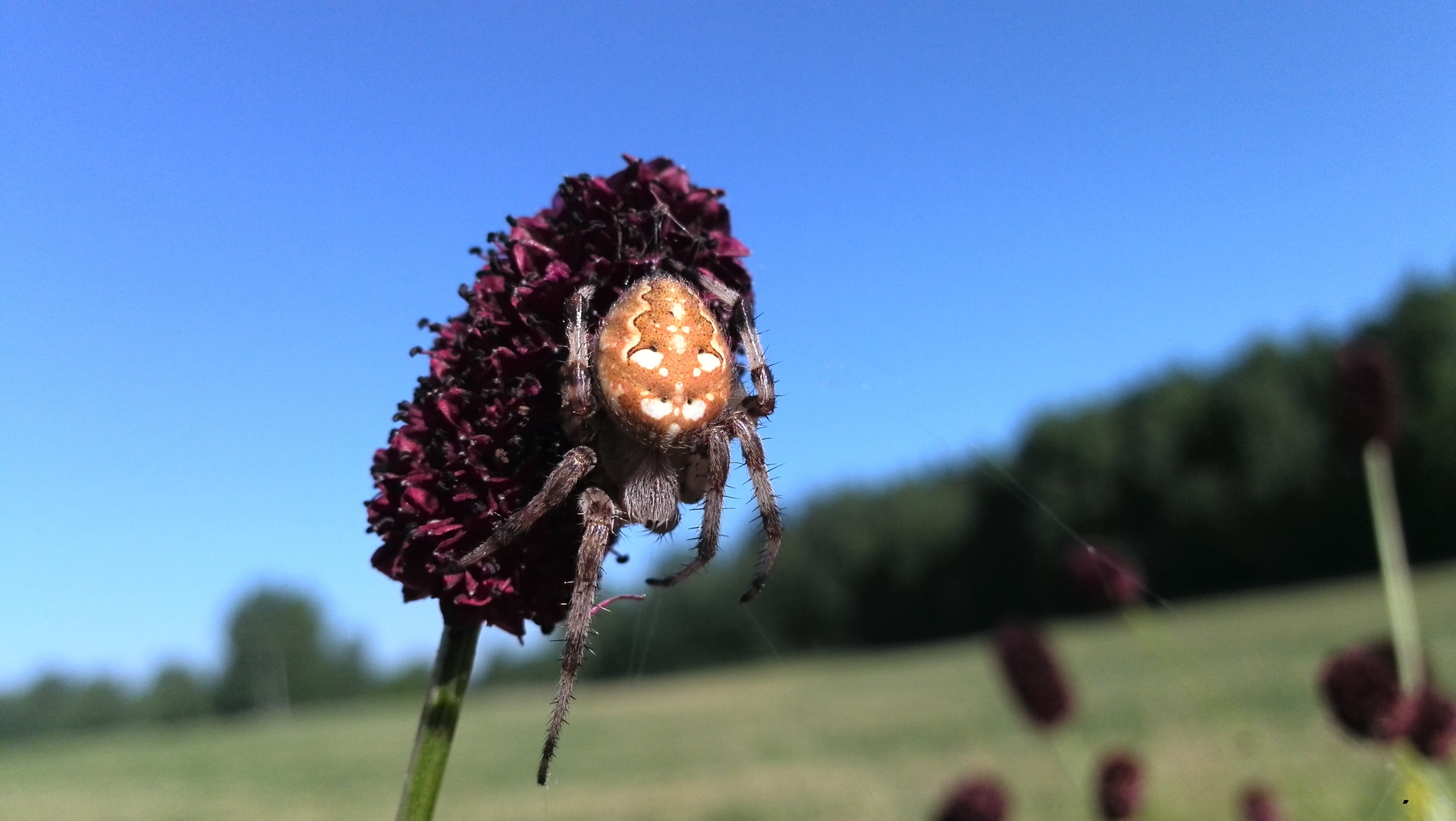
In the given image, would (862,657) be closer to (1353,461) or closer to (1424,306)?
(1424,306)

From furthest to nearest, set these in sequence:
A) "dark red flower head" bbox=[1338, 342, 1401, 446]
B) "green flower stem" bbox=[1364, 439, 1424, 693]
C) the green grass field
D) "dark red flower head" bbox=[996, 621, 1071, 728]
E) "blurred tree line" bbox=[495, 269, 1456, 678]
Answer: "blurred tree line" bbox=[495, 269, 1456, 678]
the green grass field
"dark red flower head" bbox=[996, 621, 1071, 728]
"dark red flower head" bbox=[1338, 342, 1401, 446]
"green flower stem" bbox=[1364, 439, 1424, 693]

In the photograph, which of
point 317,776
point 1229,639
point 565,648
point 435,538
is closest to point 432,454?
point 435,538

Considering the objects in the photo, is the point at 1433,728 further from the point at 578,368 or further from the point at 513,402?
the point at 513,402

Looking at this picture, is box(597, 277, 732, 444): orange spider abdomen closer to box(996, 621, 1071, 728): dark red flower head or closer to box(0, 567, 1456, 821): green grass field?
box(0, 567, 1456, 821): green grass field

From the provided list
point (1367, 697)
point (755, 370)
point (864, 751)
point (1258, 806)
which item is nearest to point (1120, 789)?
point (1258, 806)

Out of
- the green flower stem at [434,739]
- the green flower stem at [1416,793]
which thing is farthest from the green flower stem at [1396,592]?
the green flower stem at [434,739]

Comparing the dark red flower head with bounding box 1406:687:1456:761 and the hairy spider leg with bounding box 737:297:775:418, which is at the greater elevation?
the hairy spider leg with bounding box 737:297:775:418

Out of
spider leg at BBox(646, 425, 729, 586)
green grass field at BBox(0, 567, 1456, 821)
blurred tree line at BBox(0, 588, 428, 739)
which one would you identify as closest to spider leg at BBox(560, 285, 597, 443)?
spider leg at BBox(646, 425, 729, 586)

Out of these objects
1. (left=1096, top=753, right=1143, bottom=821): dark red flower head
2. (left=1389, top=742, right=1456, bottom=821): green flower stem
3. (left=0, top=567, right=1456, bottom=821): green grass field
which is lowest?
(left=0, top=567, right=1456, bottom=821): green grass field
